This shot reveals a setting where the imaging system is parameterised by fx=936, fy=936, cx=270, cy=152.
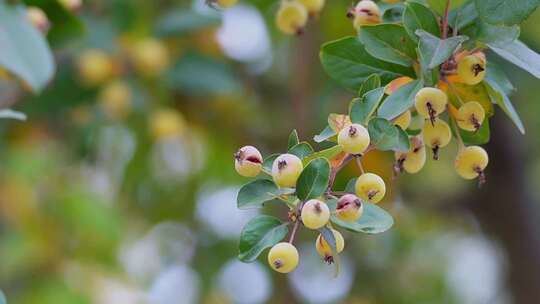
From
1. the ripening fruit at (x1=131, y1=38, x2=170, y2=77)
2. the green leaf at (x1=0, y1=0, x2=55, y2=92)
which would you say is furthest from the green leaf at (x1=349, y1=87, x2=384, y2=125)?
the ripening fruit at (x1=131, y1=38, x2=170, y2=77)

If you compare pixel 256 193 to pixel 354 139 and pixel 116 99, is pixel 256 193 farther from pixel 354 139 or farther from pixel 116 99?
pixel 116 99

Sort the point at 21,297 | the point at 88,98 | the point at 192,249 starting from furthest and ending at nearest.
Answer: the point at 192,249 → the point at 21,297 → the point at 88,98

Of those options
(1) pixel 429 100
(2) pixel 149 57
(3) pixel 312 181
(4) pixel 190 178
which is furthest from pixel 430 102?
(4) pixel 190 178

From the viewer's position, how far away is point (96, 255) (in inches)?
77.7

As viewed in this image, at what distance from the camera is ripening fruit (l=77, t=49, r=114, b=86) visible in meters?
1.72

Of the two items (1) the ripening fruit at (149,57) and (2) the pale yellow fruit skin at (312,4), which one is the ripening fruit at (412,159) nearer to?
(2) the pale yellow fruit skin at (312,4)

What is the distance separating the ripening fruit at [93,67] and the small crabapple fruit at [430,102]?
1132mm

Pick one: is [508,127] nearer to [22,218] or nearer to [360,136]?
[22,218]

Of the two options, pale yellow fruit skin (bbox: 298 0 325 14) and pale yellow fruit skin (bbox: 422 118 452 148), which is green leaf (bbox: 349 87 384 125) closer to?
pale yellow fruit skin (bbox: 422 118 452 148)

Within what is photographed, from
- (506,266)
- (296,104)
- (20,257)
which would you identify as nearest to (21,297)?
(20,257)

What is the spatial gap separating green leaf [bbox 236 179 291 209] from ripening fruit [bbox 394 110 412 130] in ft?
0.35

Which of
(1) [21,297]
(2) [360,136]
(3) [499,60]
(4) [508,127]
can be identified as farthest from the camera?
(4) [508,127]

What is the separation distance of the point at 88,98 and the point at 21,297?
46cm

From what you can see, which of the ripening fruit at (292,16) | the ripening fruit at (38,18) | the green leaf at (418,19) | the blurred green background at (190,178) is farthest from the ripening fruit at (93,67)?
the green leaf at (418,19)
